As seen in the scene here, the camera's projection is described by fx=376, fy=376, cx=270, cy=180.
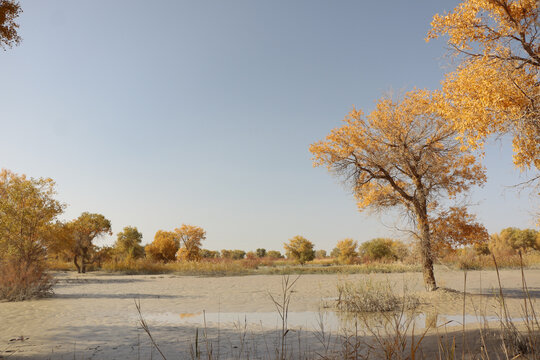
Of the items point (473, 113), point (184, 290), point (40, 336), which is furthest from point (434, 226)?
point (40, 336)

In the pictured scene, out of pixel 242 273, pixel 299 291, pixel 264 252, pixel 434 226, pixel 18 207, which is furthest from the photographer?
pixel 264 252

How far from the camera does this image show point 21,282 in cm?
1445

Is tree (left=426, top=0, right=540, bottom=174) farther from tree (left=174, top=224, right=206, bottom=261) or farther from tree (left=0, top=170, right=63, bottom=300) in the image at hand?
tree (left=174, top=224, right=206, bottom=261)

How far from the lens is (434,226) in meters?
14.1

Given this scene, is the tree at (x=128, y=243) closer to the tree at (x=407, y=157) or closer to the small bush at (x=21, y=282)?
the small bush at (x=21, y=282)

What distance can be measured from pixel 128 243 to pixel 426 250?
42000mm

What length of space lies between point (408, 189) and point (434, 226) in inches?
70.0

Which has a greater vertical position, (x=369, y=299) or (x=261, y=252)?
(x=369, y=299)

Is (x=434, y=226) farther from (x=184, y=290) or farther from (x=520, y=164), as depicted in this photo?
(x=184, y=290)

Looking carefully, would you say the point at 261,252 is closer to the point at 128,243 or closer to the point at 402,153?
the point at 128,243

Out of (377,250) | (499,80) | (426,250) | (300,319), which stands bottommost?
(300,319)

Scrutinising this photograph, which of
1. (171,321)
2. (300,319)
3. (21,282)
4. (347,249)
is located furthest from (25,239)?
(347,249)

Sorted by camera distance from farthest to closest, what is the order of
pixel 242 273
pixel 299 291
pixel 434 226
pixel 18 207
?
1. pixel 242 273
2. pixel 18 207
3. pixel 299 291
4. pixel 434 226

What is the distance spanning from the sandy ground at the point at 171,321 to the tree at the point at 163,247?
96.9 feet
